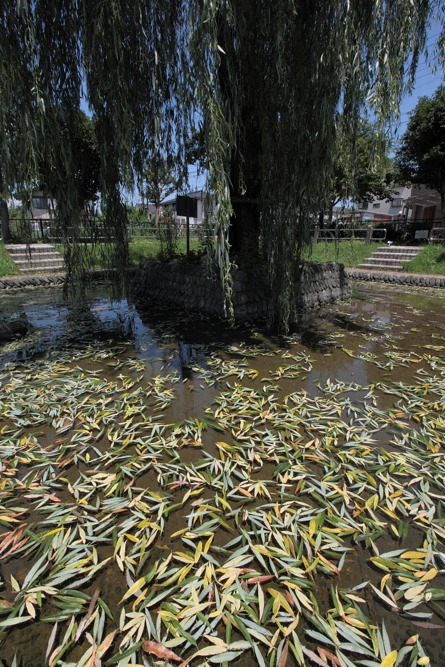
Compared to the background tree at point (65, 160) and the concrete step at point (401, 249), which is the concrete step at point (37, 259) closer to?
the background tree at point (65, 160)

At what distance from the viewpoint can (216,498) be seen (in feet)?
6.37

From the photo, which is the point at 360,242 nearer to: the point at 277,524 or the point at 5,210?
the point at 5,210

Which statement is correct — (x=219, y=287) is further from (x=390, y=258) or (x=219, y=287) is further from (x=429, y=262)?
(x=390, y=258)

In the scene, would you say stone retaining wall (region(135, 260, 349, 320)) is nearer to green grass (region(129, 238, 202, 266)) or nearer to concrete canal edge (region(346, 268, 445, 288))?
concrete canal edge (region(346, 268, 445, 288))

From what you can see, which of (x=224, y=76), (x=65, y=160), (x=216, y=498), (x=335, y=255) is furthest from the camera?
(x=335, y=255)

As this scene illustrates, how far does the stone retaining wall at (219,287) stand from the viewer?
228 inches

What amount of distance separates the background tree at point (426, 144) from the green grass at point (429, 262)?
3.88 metres

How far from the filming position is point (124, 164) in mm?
3455

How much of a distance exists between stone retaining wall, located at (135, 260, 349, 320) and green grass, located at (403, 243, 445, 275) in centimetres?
405

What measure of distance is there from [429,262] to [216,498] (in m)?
11.4

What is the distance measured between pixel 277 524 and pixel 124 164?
3437 mm

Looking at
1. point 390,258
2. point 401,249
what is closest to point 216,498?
point 390,258

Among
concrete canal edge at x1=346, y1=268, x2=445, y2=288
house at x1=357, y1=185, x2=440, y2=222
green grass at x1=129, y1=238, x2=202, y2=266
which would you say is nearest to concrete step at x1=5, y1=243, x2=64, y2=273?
green grass at x1=129, y1=238, x2=202, y2=266

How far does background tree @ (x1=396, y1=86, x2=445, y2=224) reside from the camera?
12625 mm
